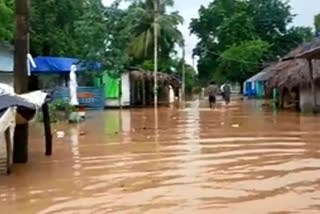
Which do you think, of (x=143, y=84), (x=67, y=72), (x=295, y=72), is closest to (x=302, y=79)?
(x=295, y=72)

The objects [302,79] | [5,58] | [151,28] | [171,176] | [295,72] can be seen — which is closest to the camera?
[171,176]

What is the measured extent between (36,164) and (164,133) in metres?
6.70

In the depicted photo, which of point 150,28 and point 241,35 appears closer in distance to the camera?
point 150,28

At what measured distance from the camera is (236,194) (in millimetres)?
8453

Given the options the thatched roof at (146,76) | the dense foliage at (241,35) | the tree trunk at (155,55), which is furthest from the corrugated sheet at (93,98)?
the dense foliage at (241,35)

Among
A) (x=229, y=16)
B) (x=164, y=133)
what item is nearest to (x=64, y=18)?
(x=164, y=133)

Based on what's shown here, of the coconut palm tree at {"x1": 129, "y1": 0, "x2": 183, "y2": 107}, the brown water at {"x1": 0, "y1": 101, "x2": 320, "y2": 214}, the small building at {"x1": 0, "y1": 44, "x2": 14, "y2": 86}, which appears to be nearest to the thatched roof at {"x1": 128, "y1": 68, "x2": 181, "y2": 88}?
the coconut palm tree at {"x1": 129, "y1": 0, "x2": 183, "y2": 107}

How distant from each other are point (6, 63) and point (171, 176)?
21.5 meters

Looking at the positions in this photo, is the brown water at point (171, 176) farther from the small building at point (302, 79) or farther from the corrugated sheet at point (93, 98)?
the corrugated sheet at point (93, 98)

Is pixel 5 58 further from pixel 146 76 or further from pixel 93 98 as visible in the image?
pixel 146 76

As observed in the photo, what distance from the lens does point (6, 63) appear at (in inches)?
1183

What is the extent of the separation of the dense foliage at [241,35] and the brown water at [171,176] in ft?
166

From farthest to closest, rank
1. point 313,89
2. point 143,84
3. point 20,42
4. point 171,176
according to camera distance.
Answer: point 143,84 → point 313,89 → point 20,42 → point 171,176

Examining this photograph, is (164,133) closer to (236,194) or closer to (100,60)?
(236,194)
